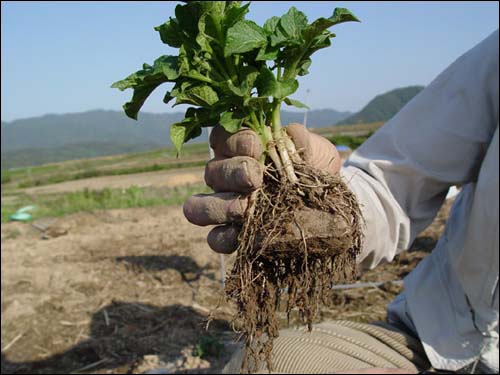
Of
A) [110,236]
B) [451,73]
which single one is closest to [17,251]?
[110,236]

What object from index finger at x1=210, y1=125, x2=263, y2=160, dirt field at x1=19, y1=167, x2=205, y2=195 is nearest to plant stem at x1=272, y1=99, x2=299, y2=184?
index finger at x1=210, y1=125, x2=263, y2=160

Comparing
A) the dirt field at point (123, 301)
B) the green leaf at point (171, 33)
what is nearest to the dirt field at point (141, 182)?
the dirt field at point (123, 301)

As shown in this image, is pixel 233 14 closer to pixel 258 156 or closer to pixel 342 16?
pixel 342 16

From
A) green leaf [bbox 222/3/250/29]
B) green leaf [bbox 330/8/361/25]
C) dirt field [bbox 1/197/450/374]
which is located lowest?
dirt field [bbox 1/197/450/374]

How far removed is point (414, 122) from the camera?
2.80m

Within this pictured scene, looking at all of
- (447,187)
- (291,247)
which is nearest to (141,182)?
(447,187)

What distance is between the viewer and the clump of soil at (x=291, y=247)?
64.7 inches

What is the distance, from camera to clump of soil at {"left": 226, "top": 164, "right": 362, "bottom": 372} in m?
1.64

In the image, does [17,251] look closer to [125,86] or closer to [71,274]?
[71,274]

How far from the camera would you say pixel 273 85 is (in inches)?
61.9

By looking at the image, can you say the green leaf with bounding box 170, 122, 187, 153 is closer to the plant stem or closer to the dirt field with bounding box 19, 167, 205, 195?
the plant stem

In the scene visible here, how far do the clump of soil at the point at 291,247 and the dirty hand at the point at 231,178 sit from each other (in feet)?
0.24

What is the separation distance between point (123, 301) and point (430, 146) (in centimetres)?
378

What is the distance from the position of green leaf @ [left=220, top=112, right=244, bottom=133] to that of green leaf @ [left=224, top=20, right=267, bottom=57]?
0.23 m
